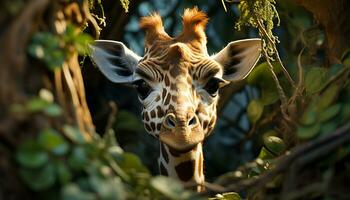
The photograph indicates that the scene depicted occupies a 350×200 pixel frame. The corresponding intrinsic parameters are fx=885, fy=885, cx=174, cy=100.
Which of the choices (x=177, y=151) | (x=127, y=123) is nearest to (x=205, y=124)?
(x=177, y=151)

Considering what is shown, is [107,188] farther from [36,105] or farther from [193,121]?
[193,121]

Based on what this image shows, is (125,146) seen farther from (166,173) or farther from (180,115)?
(180,115)

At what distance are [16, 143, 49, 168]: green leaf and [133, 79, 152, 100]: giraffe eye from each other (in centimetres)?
225

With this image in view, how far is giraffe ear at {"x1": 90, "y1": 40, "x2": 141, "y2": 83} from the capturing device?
5176 mm

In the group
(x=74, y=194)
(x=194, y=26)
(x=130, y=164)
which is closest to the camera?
(x=74, y=194)

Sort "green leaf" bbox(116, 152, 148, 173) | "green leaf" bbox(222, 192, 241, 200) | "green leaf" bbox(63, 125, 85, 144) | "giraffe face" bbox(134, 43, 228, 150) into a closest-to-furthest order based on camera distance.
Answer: "green leaf" bbox(63, 125, 85, 144) < "green leaf" bbox(116, 152, 148, 173) < "giraffe face" bbox(134, 43, 228, 150) < "green leaf" bbox(222, 192, 241, 200)

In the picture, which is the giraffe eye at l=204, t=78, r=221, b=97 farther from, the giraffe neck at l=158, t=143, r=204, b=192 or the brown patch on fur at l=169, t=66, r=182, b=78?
the giraffe neck at l=158, t=143, r=204, b=192

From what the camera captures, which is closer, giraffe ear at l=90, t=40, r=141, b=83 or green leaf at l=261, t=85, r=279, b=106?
giraffe ear at l=90, t=40, r=141, b=83

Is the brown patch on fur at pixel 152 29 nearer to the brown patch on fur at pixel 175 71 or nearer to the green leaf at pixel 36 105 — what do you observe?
the brown patch on fur at pixel 175 71

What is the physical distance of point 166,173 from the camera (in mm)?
4934

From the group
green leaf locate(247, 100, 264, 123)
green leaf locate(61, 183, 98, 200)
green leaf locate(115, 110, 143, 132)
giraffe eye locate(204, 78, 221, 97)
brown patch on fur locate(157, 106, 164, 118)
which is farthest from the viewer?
green leaf locate(115, 110, 143, 132)

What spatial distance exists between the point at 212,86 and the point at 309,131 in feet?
6.13

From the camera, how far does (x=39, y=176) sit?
2619mm

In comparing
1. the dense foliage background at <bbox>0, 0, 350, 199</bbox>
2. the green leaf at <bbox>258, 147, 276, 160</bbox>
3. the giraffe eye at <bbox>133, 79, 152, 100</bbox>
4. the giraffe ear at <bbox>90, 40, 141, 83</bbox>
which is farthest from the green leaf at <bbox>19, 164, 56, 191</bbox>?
the giraffe ear at <bbox>90, 40, 141, 83</bbox>
